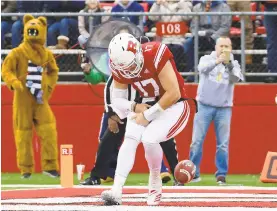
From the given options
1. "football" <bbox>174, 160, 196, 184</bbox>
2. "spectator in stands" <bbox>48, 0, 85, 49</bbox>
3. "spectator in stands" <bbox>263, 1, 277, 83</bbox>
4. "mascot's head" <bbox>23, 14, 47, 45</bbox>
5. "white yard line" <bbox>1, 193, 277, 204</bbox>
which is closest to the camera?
"white yard line" <bbox>1, 193, 277, 204</bbox>

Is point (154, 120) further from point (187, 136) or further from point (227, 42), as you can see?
point (187, 136)

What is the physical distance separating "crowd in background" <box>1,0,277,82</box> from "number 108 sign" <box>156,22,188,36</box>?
0.08m

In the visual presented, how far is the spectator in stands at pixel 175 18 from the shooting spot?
16.8m

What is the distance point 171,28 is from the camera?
54.9ft

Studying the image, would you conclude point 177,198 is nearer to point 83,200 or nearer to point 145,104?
point 83,200

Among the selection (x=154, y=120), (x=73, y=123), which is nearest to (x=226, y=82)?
(x=73, y=123)

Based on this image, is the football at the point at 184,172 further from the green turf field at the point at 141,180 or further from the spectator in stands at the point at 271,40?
the spectator in stands at the point at 271,40

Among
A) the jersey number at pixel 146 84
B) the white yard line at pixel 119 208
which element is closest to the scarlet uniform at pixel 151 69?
the jersey number at pixel 146 84

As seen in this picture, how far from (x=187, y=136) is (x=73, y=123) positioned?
1.94m

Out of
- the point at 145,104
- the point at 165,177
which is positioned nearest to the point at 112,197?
the point at 145,104

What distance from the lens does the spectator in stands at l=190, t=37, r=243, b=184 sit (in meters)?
14.8

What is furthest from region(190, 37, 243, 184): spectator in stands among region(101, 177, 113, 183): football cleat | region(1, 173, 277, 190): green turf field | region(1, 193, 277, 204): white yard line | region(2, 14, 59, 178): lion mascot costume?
region(1, 193, 277, 204): white yard line

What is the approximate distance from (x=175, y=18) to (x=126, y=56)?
6.89 m

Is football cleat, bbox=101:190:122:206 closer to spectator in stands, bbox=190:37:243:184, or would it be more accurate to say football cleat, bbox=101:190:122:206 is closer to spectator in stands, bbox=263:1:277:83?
spectator in stands, bbox=190:37:243:184
